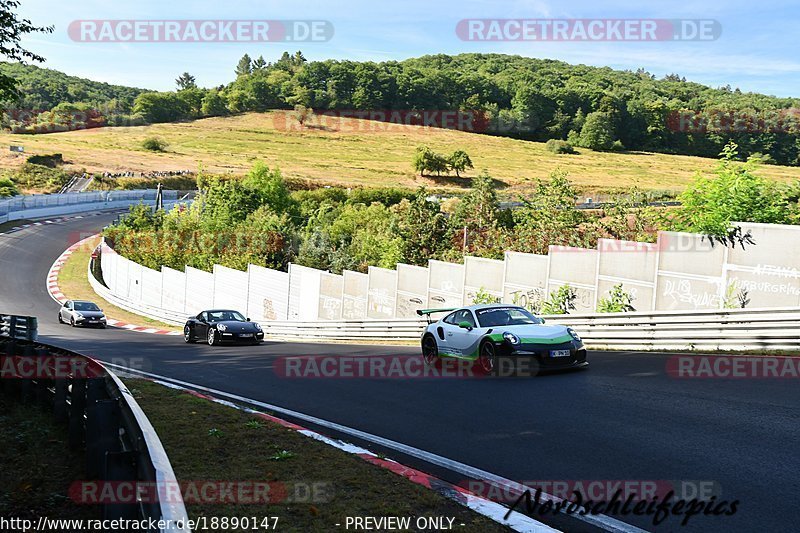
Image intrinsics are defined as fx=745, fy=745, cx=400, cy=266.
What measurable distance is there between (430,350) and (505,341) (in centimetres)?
288

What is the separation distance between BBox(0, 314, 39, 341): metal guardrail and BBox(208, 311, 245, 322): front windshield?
5.82 m

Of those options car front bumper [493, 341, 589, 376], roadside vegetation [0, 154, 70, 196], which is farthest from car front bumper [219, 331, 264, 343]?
roadside vegetation [0, 154, 70, 196]

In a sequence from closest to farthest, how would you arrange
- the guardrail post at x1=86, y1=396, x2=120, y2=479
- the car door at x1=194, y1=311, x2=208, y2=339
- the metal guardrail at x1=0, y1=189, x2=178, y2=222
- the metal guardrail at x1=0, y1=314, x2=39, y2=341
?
the guardrail post at x1=86, y1=396, x2=120, y2=479 → the metal guardrail at x1=0, y1=314, x2=39, y2=341 → the car door at x1=194, y1=311, x2=208, y2=339 → the metal guardrail at x1=0, y1=189, x2=178, y2=222

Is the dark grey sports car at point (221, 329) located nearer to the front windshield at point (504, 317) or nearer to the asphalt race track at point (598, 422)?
the asphalt race track at point (598, 422)

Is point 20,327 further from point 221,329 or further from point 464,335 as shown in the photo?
point 464,335

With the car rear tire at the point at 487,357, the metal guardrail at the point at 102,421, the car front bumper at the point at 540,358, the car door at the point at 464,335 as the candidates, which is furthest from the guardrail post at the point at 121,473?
the car door at the point at 464,335

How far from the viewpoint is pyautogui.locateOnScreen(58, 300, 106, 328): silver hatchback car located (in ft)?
117

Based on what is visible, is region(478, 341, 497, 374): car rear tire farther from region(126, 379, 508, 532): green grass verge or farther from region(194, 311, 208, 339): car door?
region(194, 311, 208, 339): car door

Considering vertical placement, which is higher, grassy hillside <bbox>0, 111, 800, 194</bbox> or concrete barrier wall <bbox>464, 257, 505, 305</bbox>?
grassy hillside <bbox>0, 111, 800, 194</bbox>

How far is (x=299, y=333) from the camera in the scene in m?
31.0

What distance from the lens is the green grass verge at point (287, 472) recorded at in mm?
6086

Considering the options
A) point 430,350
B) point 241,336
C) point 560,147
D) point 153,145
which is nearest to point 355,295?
point 241,336

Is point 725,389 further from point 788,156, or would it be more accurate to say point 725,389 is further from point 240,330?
point 788,156

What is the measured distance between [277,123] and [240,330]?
119825mm
